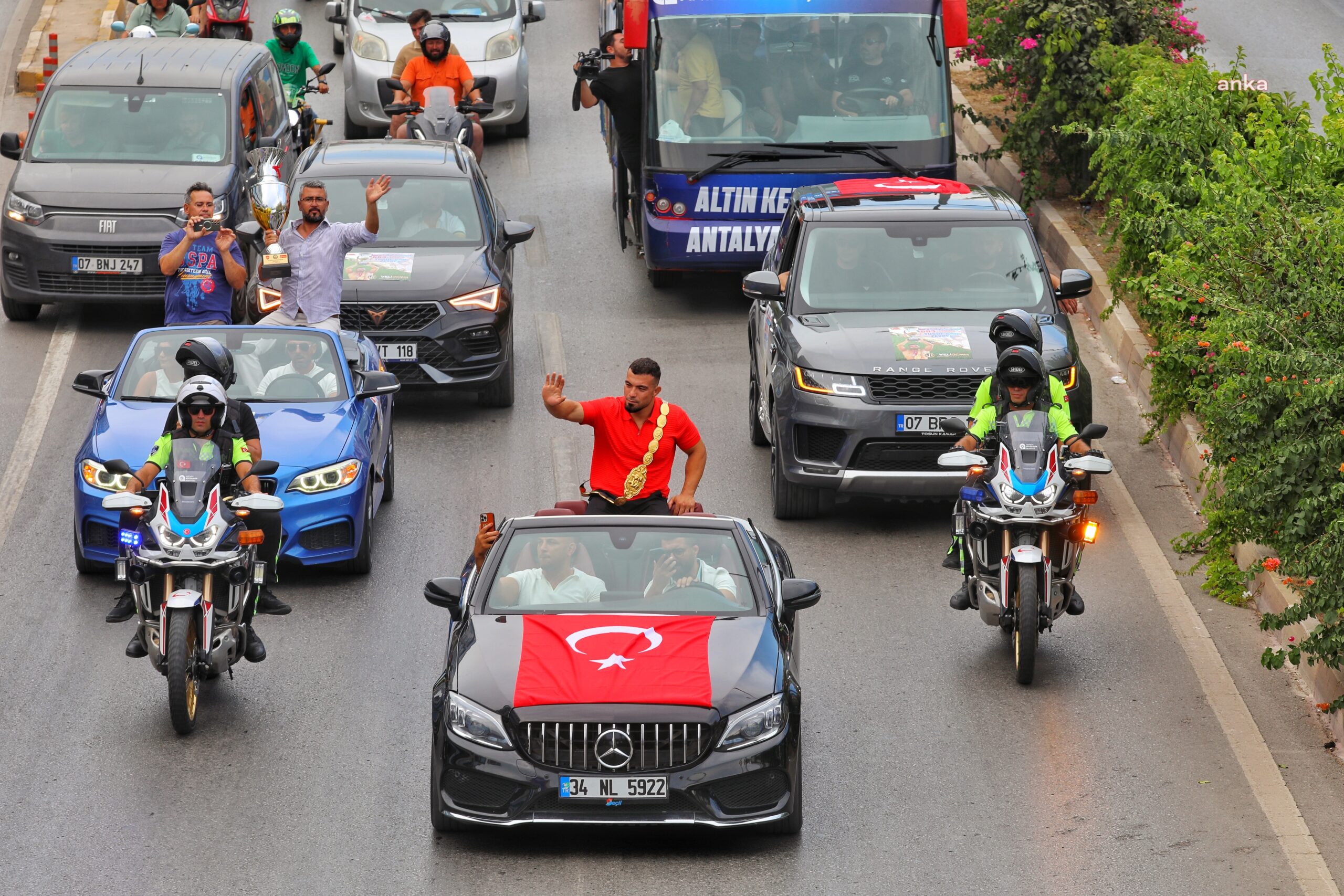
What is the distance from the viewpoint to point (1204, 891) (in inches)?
328

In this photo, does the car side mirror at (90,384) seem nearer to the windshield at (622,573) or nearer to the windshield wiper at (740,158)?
the windshield at (622,573)

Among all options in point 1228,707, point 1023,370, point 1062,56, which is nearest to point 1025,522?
point 1023,370

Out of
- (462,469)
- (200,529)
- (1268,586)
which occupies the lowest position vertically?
(462,469)

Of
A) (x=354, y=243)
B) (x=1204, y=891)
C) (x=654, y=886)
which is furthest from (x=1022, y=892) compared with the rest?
(x=354, y=243)

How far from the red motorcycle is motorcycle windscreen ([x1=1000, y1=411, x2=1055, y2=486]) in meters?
14.9

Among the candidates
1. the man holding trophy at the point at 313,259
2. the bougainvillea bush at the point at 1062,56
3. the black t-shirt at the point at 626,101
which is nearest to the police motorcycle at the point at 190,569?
the man holding trophy at the point at 313,259

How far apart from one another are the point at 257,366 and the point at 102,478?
147 cm

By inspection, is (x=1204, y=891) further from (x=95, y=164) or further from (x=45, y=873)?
(x=95, y=164)

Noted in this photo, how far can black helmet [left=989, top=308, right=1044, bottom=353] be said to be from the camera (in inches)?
439

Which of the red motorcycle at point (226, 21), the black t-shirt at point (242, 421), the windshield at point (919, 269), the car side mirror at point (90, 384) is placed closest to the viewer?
the black t-shirt at point (242, 421)

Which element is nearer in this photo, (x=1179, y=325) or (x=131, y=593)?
(x=131, y=593)

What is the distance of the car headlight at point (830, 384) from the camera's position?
1310cm

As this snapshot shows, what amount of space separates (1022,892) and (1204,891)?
75 centimetres

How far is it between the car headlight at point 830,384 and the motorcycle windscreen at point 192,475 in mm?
4269
